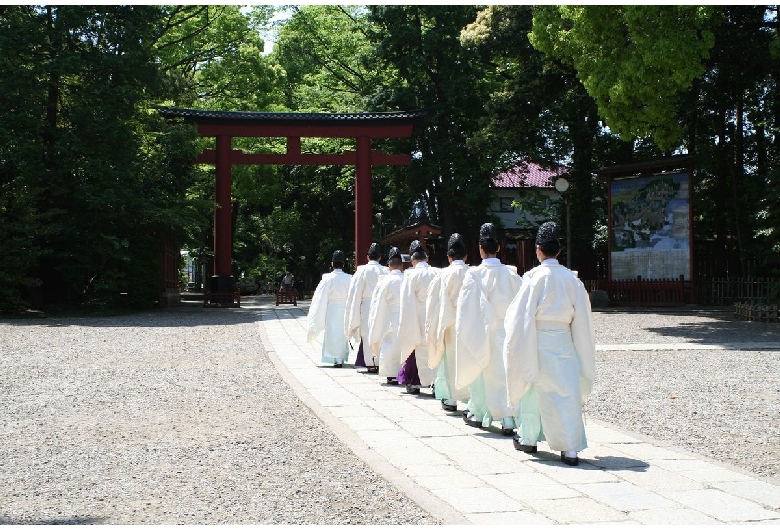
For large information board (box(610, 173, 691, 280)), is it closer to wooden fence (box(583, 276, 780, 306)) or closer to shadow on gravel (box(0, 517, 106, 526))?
wooden fence (box(583, 276, 780, 306))

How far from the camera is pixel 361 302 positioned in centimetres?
1143

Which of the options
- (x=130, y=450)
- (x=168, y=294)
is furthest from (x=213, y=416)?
(x=168, y=294)

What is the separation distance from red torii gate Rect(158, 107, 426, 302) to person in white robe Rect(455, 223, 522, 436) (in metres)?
18.7

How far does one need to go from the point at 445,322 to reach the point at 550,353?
1.94 m

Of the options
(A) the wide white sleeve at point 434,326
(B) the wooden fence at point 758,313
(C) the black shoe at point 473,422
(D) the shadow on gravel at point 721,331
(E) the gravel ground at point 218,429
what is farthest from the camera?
(B) the wooden fence at point 758,313

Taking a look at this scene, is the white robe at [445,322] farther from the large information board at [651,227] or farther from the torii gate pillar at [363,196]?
the torii gate pillar at [363,196]

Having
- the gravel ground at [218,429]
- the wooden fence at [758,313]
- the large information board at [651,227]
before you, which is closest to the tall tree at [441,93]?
the large information board at [651,227]

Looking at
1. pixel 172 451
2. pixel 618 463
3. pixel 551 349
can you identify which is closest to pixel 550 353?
pixel 551 349

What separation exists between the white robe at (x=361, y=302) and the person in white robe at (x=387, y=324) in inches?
32.8

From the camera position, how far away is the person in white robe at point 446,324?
25.3 feet

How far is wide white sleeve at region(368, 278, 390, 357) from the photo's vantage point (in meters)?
10.1

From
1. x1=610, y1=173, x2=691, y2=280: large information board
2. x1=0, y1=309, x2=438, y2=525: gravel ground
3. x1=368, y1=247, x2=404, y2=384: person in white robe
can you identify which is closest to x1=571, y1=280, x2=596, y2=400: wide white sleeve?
x1=0, y1=309, x2=438, y2=525: gravel ground

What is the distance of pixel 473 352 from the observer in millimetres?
7051

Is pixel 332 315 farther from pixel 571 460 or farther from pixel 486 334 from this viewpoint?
pixel 571 460
